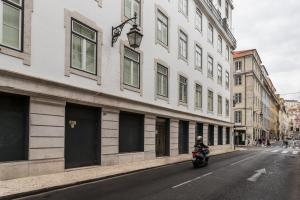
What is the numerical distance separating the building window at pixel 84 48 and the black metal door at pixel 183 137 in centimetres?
1270

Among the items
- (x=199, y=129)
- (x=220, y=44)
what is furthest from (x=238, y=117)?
(x=199, y=129)

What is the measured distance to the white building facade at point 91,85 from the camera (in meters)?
12.5

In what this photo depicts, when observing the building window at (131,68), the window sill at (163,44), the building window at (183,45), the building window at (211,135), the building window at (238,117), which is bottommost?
the building window at (211,135)

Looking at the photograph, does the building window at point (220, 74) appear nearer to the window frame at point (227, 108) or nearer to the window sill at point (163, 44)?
the window frame at point (227, 108)

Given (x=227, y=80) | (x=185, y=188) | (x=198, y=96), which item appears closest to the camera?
(x=185, y=188)

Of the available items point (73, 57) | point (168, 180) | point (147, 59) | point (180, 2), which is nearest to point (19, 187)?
point (168, 180)

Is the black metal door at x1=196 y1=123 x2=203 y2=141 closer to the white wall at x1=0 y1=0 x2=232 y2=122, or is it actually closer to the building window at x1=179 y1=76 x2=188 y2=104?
the white wall at x1=0 y1=0 x2=232 y2=122

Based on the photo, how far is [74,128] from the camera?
15.7 m

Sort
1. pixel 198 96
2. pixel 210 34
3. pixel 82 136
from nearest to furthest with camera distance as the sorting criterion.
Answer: pixel 82 136 < pixel 198 96 < pixel 210 34

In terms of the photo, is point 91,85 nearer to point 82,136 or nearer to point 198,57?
point 82,136

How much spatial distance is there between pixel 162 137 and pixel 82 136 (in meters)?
9.50

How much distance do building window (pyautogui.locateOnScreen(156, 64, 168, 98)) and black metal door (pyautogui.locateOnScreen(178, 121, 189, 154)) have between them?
418 cm

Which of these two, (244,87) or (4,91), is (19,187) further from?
(244,87)

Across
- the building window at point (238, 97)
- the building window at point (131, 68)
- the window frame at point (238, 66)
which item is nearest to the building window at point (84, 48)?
the building window at point (131, 68)
